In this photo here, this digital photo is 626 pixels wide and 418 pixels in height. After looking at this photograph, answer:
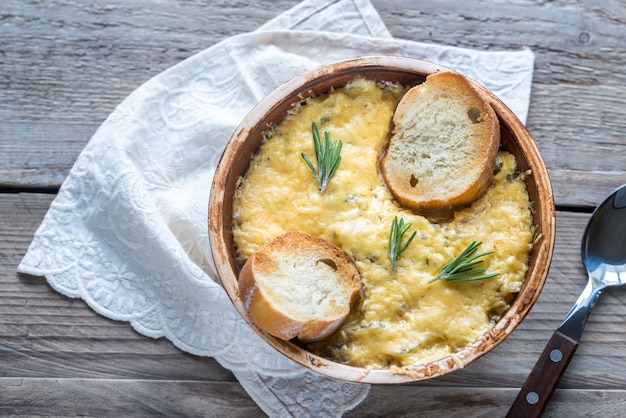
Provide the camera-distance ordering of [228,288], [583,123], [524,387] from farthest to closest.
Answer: [583,123] → [524,387] → [228,288]

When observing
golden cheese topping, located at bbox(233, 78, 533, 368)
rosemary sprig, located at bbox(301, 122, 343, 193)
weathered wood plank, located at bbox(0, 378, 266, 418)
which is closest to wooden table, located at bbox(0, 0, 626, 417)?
weathered wood plank, located at bbox(0, 378, 266, 418)

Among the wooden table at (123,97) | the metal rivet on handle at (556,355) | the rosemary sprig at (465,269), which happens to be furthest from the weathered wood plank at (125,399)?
the metal rivet on handle at (556,355)

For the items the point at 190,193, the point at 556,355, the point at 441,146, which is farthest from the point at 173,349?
the point at 556,355

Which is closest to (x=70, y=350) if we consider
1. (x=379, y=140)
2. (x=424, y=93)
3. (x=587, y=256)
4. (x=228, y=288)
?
(x=228, y=288)

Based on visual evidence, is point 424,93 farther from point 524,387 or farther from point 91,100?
point 91,100

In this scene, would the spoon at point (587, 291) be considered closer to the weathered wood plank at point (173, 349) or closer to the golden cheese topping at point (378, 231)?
the weathered wood plank at point (173, 349)

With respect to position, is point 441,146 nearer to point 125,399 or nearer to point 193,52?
point 193,52
